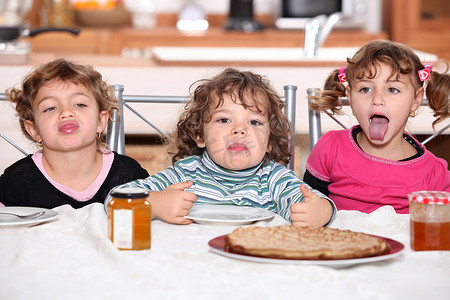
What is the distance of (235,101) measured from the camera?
1497mm

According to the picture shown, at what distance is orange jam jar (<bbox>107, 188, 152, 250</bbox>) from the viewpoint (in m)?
1.05

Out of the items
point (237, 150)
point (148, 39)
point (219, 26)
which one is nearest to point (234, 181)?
point (237, 150)

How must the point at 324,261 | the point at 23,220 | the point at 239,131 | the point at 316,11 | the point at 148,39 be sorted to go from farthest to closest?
the point at 316,11 → the point at 148,39 → the point at 239,131 → the point at 23,220 → the point at 324,261

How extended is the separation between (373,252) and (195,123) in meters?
0.72

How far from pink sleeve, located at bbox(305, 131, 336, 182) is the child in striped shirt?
0.13 meters

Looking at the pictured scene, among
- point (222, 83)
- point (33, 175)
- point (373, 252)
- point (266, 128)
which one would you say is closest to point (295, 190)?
point (266, 128)

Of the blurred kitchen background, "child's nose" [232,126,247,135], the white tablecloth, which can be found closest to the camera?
the white tablecloth

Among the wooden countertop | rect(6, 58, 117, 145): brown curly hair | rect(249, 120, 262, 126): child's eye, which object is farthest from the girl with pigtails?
the wooden countertop

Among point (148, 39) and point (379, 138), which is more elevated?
point (148, 39)

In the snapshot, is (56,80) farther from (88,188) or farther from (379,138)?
(379,138)

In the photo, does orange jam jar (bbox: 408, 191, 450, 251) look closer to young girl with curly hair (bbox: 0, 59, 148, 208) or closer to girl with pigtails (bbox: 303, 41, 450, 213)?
girl with pigtails (bbox: 303, 41, 450, 213)

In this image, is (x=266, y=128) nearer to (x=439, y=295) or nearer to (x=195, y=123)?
(x=195, y=123)

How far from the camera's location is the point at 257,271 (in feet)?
3.17

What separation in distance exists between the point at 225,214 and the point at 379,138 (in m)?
0.46
